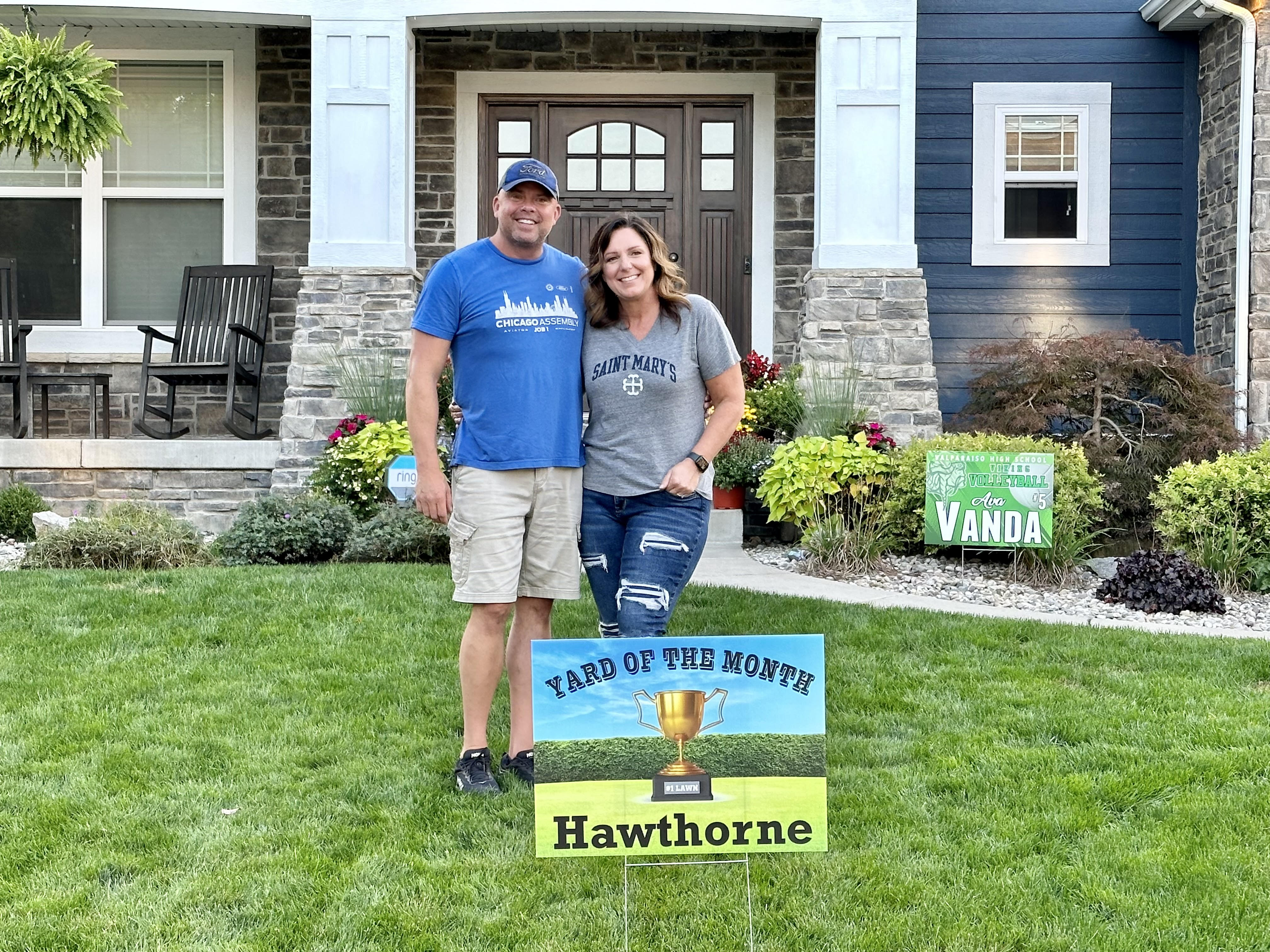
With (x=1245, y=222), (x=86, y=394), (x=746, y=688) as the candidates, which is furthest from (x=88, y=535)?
(x=1245, y=222)

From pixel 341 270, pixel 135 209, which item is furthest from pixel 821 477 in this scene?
pixel 135 209

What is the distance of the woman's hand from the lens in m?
2.93

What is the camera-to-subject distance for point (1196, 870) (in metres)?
2.71

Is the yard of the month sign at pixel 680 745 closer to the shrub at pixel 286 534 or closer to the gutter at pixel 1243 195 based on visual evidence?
the shrub at pixel 286 534

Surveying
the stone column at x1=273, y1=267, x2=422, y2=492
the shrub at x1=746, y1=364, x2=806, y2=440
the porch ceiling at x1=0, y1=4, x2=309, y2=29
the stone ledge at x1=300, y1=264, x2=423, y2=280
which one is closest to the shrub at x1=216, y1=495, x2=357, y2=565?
the stone column at x1=273, y1=267, x2=422, y2=492

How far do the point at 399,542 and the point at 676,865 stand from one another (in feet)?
13.6

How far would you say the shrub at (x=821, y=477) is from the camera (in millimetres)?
7047

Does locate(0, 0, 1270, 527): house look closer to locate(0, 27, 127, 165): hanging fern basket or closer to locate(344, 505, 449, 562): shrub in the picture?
locate(0, 27, 127, 165): hanging fern basket

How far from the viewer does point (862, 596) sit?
5.72 meters

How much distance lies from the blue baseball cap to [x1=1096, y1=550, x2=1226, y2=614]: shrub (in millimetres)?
3820

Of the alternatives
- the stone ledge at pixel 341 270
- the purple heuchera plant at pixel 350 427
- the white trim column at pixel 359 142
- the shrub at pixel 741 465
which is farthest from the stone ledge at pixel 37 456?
the shrub at pixel 741 465

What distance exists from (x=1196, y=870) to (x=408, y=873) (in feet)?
5.69

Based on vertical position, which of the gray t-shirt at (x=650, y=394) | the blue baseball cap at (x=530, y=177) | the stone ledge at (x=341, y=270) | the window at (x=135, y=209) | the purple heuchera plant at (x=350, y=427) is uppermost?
the window at (x=135, y=209)

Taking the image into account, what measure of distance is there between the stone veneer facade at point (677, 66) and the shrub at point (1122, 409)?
214 centimetres
